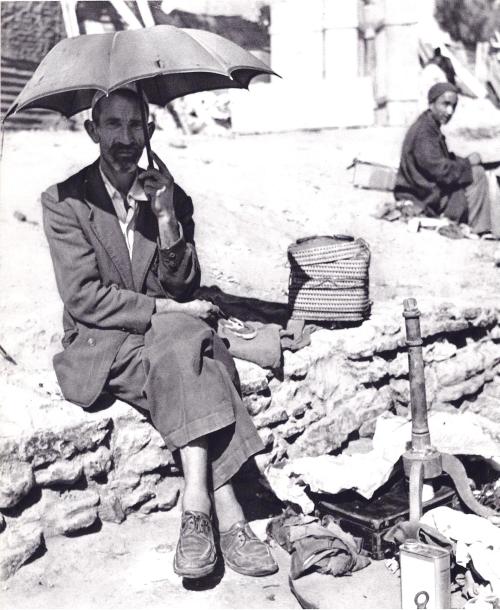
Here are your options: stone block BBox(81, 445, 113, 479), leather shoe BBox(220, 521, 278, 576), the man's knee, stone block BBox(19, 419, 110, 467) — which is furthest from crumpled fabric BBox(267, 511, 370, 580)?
the man's knee

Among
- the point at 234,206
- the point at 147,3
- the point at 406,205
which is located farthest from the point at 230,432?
the point at 147,3

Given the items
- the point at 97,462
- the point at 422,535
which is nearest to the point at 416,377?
the point at 422,535

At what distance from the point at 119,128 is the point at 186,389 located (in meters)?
1.20

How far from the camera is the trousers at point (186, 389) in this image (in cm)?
315

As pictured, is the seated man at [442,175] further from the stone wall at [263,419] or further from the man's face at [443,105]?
the stone wall at [263,419]

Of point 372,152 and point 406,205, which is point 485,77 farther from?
point 406,205

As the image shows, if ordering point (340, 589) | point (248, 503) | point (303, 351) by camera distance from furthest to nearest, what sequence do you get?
point (303, 351)
point (248, 503)
point (340, 589)

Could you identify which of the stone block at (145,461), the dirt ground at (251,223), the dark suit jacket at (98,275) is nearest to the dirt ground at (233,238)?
the dirt ground at (251,223)

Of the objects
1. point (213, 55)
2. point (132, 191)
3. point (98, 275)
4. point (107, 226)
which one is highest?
point (213, 55)

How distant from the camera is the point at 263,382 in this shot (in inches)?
156

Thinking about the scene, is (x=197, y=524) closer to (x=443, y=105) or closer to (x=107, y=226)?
(x=107, y=226)

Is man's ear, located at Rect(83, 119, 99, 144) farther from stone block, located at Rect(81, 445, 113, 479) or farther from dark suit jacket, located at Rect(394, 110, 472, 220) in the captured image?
dark suit jacket, located at Rect(394, 110, 472, 220)

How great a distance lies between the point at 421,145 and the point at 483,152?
3174 millimetres

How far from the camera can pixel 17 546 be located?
10.5 feet
